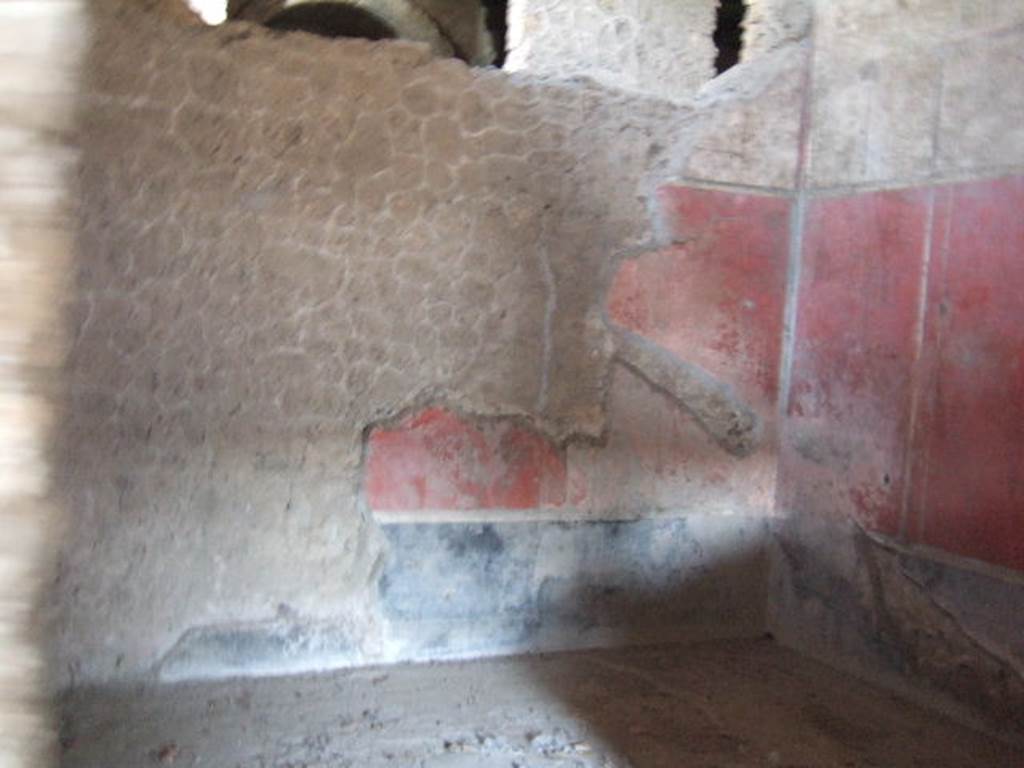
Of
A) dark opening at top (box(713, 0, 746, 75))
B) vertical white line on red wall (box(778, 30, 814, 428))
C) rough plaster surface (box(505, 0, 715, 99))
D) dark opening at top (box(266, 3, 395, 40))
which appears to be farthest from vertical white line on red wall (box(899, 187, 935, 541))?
dark opening at top (box(266, 3, 395, 40))

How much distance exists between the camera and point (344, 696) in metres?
2.61

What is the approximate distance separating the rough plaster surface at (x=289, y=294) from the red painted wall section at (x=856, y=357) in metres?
0.67

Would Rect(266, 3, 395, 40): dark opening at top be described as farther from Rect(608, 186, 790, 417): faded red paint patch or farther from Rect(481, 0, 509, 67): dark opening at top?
Rect(608, 186, 790, 417): faded red paint patch

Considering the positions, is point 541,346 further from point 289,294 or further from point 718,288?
point 289,294

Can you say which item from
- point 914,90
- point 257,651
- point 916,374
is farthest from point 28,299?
point 914,90

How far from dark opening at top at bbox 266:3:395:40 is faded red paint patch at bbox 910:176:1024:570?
324 cm

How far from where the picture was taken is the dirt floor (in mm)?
2301

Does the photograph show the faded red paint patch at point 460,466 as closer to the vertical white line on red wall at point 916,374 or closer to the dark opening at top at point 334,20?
the vertical white line on red wall at point 916,374

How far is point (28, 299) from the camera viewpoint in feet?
2.29

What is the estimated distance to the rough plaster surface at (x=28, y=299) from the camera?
0.69 m

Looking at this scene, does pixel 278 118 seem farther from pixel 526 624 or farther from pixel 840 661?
pixel 840 661

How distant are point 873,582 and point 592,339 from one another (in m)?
1.08

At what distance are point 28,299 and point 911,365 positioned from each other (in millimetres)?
2576

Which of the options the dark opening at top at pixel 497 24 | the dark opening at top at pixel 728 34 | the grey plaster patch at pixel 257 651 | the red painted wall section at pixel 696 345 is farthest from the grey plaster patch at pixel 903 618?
the dark opening at top at pixel 497 24
